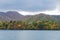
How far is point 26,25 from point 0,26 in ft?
11.3

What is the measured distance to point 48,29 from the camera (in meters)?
23.0

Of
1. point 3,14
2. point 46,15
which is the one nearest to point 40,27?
point 46,15

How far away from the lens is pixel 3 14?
1186 inches

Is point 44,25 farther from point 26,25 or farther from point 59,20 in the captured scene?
point 59,20

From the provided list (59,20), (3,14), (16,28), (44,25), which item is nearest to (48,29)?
(44,25)

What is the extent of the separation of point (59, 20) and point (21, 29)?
7855mm

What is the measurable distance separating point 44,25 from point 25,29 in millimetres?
3607

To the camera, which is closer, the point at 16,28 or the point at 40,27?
the point at 40,27

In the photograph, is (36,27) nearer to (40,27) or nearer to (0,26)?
(40,27)

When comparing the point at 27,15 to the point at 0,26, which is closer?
the point at 0,26

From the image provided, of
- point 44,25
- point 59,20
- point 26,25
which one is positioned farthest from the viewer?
point 59,20

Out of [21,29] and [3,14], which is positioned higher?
[3,14]

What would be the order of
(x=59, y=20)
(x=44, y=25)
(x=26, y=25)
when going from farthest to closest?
(x=59, y=20) < (x=26, y=25) < (x=44, y=25)

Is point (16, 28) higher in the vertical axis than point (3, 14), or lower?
lower
